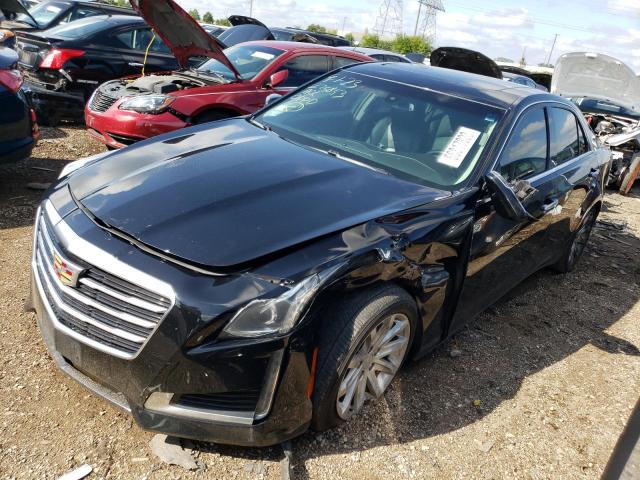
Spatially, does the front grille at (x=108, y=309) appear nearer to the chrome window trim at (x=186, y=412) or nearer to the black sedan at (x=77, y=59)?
the chrome window trim at (x=186, y=412)

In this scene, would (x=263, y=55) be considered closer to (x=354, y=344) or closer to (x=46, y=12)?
(x=354, y=344)

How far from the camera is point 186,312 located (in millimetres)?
1971

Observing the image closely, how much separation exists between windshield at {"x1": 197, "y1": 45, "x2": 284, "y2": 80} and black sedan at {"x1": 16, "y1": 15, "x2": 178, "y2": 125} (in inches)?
47.2

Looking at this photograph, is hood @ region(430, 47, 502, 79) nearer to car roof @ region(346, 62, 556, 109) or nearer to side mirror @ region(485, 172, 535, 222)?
car roof @ region(346, 62, 556, 109)

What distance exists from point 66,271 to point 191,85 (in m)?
4.61

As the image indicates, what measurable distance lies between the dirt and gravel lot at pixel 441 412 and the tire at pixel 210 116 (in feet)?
7.08

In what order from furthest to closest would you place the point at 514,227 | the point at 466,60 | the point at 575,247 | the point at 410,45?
the point at 410,45, the point at 466,60, the point at 575,247, the point at 514,227

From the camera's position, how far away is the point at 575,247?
505 cm

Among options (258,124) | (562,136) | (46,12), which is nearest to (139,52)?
(46,12)

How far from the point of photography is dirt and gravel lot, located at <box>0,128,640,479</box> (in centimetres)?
228

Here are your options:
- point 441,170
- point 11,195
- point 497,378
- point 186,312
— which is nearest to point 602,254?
point 497,378

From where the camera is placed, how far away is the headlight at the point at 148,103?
580 cm

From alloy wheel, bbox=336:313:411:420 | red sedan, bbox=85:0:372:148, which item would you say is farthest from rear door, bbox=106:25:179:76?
alloy wheel, bbox=336:313:411:420

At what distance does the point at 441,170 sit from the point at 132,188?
1.66 m
